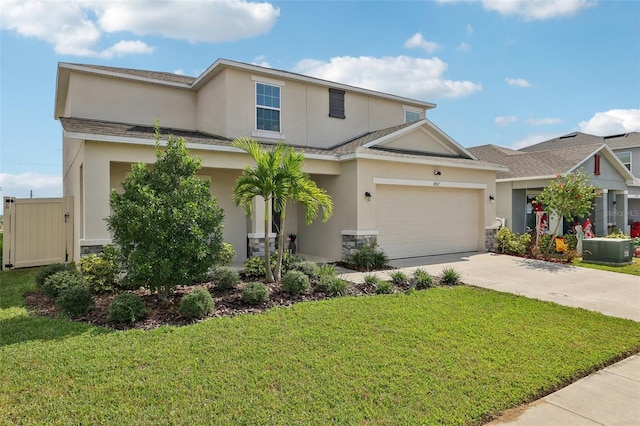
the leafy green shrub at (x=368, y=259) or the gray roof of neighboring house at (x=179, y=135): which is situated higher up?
the gray roof of neighboring house at (x=179, y=135)

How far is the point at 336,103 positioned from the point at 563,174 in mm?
10491

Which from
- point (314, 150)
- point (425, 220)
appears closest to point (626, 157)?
point (425, 220)

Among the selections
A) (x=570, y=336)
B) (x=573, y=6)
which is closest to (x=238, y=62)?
(x=573, y=6)

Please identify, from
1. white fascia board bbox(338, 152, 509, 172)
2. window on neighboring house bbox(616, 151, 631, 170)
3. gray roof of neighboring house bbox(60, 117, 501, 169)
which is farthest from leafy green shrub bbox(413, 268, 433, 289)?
window on neighboring house bbox(616, 151, 631, 170)

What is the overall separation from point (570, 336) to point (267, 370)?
467 cm

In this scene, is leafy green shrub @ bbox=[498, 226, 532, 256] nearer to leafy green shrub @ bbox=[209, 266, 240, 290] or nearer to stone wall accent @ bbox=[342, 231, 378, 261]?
stone wall accent @ bbox=[342, 231, 378, 261]

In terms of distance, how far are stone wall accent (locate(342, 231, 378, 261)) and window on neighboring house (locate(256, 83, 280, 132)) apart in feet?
16.0

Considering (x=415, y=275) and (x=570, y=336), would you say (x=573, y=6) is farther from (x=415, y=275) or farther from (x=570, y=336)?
(x=570, y=336)

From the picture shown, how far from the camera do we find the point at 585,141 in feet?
89.9

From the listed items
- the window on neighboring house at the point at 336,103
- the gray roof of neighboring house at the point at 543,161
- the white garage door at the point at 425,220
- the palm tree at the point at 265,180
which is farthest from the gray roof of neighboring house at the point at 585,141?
the palm tree at the point at 265,180

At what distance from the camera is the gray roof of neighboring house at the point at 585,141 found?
25.4 meters

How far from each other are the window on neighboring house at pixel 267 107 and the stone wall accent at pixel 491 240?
941 centimetres

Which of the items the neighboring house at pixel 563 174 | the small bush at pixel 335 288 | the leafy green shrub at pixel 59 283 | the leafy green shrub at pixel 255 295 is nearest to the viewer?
the leafy green shrub at pixel 255 295

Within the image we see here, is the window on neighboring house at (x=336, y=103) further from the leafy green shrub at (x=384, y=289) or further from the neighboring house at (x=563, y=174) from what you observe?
the leafy green shrub at (x=384, y=289)
